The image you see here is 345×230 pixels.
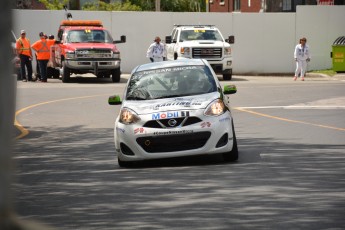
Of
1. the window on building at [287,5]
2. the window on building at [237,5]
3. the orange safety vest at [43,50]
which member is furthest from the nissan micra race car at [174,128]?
the window on building at [237,5]

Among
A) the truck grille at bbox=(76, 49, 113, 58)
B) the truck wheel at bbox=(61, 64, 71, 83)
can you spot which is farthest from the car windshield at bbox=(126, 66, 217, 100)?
the truck wheel at bbox=(61, 64, 71, 83)

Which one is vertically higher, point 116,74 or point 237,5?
point 237,5

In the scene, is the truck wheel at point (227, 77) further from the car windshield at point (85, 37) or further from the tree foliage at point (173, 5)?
the tree foliage at point (173, 5)

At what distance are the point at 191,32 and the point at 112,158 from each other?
24.5 meters

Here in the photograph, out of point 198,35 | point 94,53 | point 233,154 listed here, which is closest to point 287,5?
→ point 198,35

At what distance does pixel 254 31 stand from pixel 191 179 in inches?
1319

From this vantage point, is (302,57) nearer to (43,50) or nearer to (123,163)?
(43,50)

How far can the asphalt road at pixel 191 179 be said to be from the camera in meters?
7.86

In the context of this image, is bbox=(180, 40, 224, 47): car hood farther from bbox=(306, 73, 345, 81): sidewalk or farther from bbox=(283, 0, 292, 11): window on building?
bbox=(283, 0, 292, 11): window on building

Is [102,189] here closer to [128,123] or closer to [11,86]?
[128,123]

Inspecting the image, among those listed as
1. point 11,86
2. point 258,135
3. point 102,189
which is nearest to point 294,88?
point 258,135

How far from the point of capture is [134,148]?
40.1 feet

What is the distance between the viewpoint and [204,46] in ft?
121

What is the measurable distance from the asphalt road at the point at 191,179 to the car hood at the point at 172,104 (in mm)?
798
